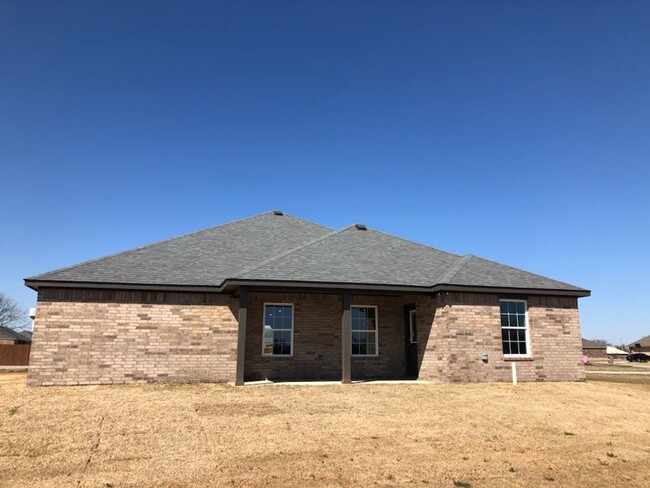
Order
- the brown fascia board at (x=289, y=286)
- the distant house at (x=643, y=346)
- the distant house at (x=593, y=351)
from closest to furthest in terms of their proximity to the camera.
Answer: the brown fascia board at (x=289, y=286)
the distant house at (x=643, y=346)
the distant house at (x=593, y=351)

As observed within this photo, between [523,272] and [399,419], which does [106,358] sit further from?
[523,272]

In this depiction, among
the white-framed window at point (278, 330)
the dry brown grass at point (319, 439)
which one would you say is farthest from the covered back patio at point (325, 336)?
the dry brown grass at point (319, 439)

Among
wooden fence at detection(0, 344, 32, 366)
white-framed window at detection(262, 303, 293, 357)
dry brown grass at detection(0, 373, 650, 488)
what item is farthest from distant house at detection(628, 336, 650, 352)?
wooden fence at detection(0, 344, 32, 366)

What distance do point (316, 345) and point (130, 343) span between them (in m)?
6.02

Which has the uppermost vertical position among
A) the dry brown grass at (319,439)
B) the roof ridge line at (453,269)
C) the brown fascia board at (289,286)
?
the roof ridge line at (453,269)

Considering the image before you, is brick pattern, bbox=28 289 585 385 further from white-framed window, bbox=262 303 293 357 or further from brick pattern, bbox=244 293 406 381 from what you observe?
white-framed window, bbox=262 303 293 357

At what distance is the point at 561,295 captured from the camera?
55.0ft

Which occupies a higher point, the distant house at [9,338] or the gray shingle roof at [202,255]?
the gray shingle roof at [202,255]

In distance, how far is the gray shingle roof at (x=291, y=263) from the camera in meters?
15.1

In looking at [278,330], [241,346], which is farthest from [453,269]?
[241,346]

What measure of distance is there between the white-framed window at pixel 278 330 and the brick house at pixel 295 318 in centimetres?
4

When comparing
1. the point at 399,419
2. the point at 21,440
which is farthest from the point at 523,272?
the point at 21,440

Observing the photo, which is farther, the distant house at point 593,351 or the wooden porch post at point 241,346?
the distant house at point 593,351

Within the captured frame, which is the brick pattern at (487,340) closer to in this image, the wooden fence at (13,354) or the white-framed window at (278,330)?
the white-framed window at (278,330)
